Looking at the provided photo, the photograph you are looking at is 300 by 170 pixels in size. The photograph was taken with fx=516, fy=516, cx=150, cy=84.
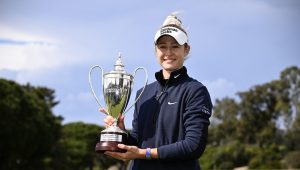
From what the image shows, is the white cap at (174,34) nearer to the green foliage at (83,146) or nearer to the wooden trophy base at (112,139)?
the wooden trophy base at (112,139)

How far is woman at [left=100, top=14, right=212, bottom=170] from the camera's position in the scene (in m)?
3.51

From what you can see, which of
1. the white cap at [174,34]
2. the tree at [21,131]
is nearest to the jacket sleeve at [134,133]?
the white cap at [174,34]

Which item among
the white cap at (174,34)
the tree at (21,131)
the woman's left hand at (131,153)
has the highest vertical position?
the tree at (21,131)

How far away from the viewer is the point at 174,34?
378 cm

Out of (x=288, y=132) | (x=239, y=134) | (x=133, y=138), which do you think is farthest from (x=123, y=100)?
(x=239, y=134)

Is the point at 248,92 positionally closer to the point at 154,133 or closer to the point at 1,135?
the point at 1,135

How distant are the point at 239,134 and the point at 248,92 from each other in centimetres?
608

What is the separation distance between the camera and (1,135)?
3556 cm

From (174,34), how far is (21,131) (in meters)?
34.7

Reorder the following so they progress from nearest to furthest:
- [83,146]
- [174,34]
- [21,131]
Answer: [174,34] < [21,131] < [83,146]

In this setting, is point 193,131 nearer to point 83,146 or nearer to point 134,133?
point 134,133

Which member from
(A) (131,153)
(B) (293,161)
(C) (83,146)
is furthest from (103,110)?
(C) (83,146)

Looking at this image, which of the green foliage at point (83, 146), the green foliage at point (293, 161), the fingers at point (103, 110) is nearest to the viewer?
the fingers at point (103, 110)

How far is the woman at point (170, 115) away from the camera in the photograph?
138 inches
